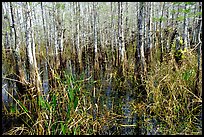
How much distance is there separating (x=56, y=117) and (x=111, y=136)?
3.59 feet

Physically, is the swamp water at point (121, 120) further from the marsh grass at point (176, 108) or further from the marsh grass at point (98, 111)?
the marsh grass at point (176, 108)

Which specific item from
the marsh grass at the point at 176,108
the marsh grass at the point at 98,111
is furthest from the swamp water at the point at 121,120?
the marsh grass at the point at 176,108

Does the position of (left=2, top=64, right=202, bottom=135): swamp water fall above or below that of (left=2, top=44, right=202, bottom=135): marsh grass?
below

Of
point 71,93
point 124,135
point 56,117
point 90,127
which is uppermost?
point 71,93

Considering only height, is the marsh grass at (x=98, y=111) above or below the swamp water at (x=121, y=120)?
above

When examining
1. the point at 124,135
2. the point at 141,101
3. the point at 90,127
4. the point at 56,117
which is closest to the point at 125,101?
the point at 141,101

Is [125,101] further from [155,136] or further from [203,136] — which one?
[203,136]

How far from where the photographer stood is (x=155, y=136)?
445cm

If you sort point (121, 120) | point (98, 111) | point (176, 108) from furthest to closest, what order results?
1. point (121, 120)
2. point (176, 108)
3. point (98, 111)

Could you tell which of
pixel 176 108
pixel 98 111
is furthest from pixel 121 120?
pixel 176 108

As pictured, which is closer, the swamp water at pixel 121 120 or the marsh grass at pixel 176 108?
the marsh grass at pixel 176 108

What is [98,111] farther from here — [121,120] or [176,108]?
[176,108]

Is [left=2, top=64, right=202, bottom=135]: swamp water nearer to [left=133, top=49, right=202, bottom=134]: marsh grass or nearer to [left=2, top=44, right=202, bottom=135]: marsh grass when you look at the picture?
[left=2, top=44, right=202, bottom=135]: marsh grass

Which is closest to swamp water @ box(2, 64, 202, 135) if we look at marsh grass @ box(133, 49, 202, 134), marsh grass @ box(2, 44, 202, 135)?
marsh grass @ box(2, 44, 202, 135)
